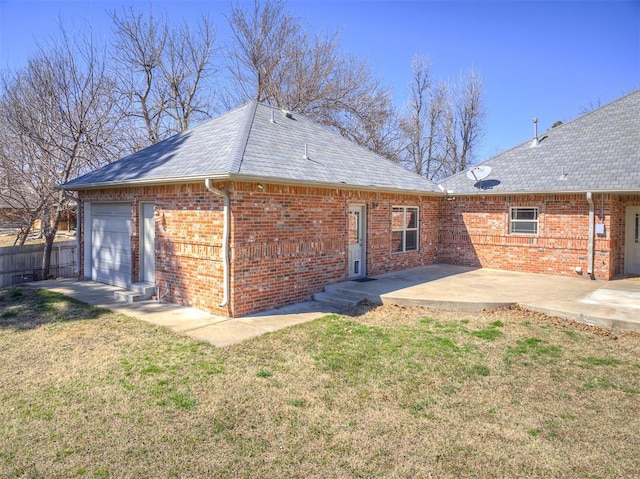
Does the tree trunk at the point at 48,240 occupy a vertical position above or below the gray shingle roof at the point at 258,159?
below

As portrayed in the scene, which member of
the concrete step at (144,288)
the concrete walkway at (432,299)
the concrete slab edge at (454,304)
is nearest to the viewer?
the concrete walkway at (432,299)

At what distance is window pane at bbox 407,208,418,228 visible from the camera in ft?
43.4

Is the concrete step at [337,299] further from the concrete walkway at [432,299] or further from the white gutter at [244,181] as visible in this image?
the white gutter at [244,181]

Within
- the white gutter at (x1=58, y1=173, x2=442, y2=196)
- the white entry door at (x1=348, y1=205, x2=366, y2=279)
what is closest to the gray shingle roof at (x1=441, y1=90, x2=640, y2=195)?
the white gutter at (x1=58, y1=173, x2=442, y2=196)

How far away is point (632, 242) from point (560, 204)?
2.67 m

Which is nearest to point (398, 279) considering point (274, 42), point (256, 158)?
point (256, 158)

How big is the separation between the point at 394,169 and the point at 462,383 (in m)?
9.25

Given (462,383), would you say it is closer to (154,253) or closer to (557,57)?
(154,253)

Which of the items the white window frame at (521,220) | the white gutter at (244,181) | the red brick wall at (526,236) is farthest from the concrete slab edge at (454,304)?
the white window frame at (521,220)

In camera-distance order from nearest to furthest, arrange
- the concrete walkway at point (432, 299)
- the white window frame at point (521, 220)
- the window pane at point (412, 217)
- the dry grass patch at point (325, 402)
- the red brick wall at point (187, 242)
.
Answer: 1. the dry grass patch at point (325, 402)
2. the concrete walkway at point (432, 299)
3. the red brick wall at point (187, 242)
4. the white window frame at point (521, 220)
5. the window pane at point (412, 217)

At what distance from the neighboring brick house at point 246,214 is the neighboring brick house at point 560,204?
7.39 feet

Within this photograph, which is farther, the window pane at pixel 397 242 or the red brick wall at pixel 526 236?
the window pane at pixel 397 242

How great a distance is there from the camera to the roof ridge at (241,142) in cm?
782

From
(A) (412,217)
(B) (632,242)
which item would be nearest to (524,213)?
(B) (632,242)
